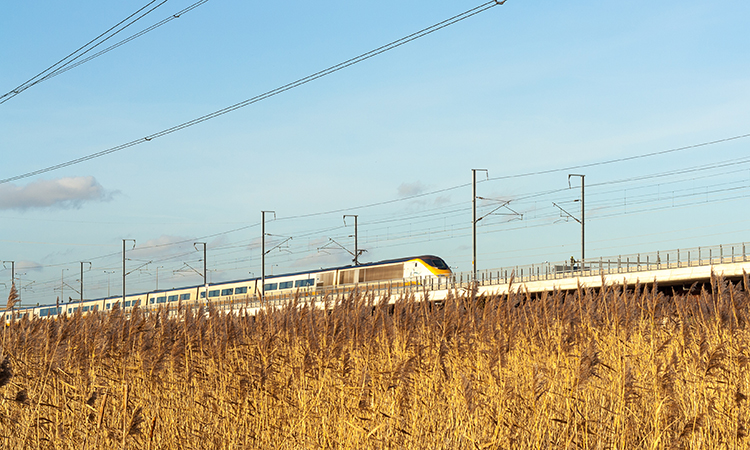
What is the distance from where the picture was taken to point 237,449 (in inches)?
161

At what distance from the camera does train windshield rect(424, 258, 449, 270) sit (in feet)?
139

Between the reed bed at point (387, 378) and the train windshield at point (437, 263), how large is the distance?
34548 millimetres

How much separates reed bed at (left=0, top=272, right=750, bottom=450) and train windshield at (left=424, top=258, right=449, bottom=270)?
34548 mm

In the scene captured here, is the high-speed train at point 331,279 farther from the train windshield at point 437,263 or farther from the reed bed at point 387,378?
the reed bed at point 387,378

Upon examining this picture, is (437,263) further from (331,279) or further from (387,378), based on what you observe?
(387,378)

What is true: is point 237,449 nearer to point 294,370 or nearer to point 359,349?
point 294,370

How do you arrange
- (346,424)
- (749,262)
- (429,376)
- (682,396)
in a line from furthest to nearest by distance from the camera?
(749,262)
(429,376)
(682,396)
(346,424)

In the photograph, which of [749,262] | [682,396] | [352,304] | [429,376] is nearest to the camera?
[682,396]

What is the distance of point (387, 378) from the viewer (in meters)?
4.03

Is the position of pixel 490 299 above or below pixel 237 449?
above

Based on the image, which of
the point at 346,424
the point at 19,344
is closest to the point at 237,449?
the point at 346,424

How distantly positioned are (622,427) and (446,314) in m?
2.93

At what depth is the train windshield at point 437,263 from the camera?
42281 millimetres

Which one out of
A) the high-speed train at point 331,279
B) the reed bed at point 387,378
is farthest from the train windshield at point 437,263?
the reed bed at point 387,378
